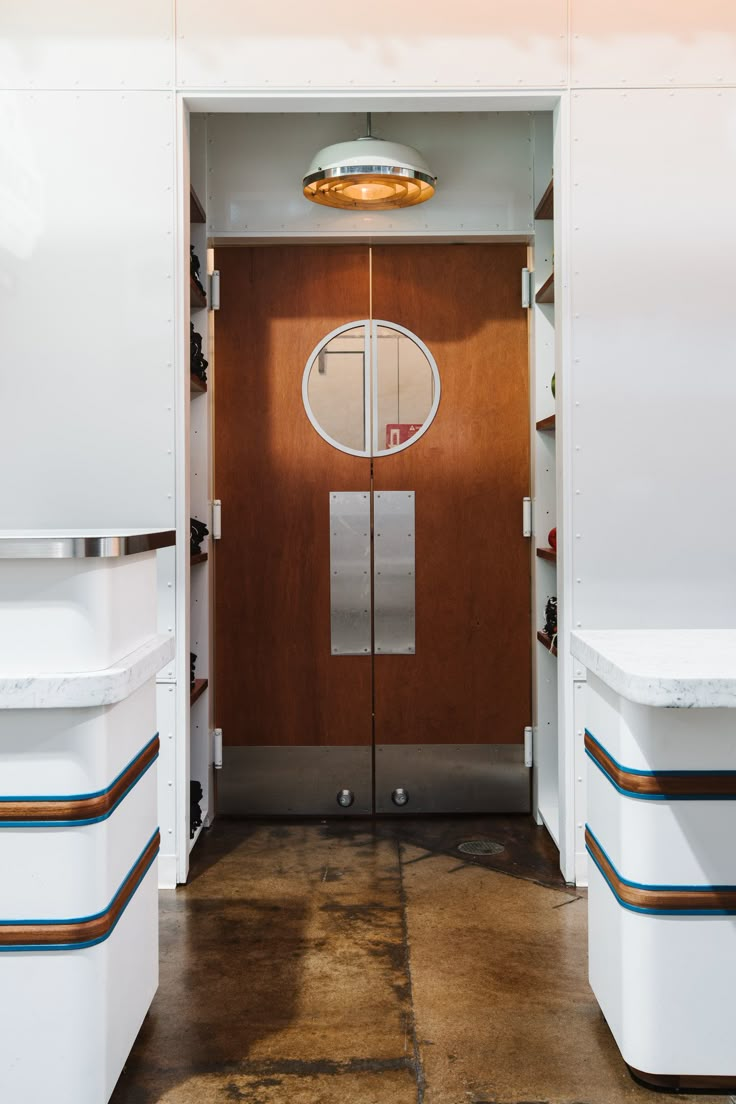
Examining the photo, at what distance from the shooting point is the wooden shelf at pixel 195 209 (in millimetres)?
3894

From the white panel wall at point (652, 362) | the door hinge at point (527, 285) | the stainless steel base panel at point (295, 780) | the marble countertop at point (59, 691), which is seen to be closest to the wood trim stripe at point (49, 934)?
the marble countertop at point (59, 691)

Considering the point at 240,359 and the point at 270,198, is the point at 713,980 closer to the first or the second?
the point at 240,359

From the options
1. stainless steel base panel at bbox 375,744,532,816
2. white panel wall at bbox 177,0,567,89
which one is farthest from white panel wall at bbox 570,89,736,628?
stainless steel base panel at bbox 375,744,532,816

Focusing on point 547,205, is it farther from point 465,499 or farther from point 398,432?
point 465,499

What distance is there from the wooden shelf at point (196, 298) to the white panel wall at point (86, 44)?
780 millimetres

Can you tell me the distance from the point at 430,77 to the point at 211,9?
0.81 m

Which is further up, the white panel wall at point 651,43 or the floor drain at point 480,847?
the white panel wall at point 651,43

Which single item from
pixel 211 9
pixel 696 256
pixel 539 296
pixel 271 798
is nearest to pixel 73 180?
pixel 211 9

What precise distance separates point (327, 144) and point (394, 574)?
1.90 m

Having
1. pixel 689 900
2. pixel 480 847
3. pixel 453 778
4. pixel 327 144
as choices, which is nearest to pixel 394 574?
pixel 453 778

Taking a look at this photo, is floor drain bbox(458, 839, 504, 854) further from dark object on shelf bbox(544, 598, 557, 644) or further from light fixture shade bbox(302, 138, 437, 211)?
light fixture shade bbox(302, 138, 437, 211)

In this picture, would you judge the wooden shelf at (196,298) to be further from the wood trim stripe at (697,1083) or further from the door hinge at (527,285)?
the wood trim stripe at (697,1083)

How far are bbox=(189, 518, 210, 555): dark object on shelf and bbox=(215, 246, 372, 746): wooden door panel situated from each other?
26 cm

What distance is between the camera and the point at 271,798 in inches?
169
